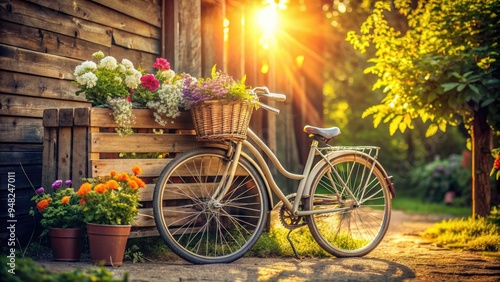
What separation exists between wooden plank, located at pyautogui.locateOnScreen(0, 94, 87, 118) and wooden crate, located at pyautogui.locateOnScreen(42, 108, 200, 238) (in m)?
0.39

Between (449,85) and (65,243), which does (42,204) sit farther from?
(449,85)

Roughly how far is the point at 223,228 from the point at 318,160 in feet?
3.47

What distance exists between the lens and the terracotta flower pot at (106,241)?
4.25m

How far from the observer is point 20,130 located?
16.8 feet

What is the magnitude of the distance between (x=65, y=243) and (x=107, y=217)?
409mm

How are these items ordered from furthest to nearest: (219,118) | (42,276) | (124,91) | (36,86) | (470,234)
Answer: (470,234) < (36,86) < (124,91) < (219,118) < (42,276)

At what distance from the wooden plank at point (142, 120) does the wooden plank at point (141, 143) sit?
73 mm

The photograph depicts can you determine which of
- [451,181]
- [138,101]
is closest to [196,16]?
[138,101]

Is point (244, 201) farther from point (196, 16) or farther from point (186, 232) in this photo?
point (196, 16)

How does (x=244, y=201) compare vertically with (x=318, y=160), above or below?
below

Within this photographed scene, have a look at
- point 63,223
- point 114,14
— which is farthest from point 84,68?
point 114,14

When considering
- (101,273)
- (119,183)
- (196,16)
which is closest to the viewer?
(101,273)

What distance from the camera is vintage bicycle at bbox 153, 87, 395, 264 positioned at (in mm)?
4711

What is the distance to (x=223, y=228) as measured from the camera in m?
5.55
